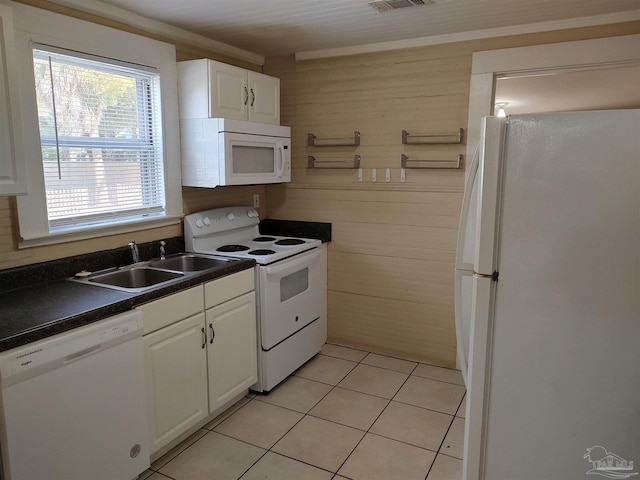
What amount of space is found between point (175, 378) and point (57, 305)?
0.69 meters

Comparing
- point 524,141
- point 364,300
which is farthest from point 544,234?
point 364,300

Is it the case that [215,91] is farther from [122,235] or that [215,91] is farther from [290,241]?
[290,241]

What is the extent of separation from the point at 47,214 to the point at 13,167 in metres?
0.58

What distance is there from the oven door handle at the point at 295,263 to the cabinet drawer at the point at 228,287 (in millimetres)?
121

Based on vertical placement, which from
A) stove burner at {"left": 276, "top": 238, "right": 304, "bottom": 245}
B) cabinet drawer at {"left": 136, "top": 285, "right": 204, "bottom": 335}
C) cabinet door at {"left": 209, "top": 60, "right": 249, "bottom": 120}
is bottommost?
cabinet drawer at {"left": 136, "top": 285, "right": 204, "bottom": 335}

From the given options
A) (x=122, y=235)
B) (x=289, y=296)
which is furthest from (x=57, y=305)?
(x=289, y=296)

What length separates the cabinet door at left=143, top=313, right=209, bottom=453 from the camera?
218 cm

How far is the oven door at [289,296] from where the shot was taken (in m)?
2.89

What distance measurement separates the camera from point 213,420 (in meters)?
2.70

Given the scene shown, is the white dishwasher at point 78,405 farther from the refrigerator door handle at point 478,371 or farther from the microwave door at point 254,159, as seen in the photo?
the refrigerator door handle at point 478,371

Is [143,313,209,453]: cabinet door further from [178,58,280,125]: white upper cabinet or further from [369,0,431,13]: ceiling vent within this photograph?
[369,0,431,13]: ceiling vent

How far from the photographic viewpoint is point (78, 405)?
175 cm

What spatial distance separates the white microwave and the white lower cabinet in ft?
2.16
